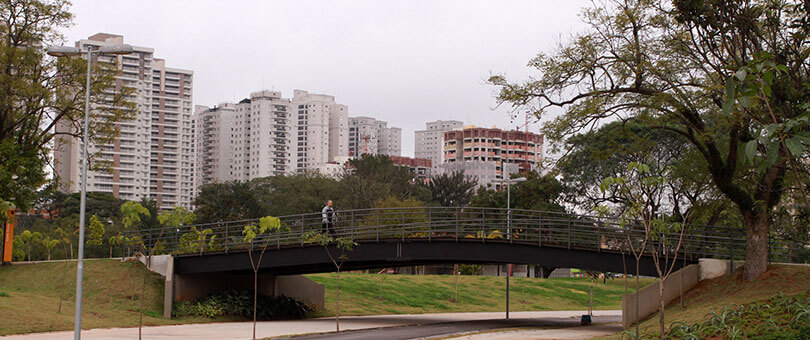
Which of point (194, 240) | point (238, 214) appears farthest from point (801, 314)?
point (238, 214)

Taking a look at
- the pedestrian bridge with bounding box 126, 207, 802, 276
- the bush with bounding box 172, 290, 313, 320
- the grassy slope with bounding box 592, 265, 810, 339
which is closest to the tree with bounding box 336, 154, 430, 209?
the bush with bounding box 172, 290, 313, 320

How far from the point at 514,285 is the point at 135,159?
92824mm

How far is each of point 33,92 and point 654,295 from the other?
25.9 m

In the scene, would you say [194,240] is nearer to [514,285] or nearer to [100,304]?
[100,304]

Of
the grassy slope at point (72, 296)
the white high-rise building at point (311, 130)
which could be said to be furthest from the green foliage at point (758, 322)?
the white high-rise building at point (311, 130)

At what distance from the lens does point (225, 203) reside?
7544 cm

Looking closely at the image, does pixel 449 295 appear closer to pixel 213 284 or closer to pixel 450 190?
pixel 213 284

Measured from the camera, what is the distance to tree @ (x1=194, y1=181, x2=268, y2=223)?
75.3 meters

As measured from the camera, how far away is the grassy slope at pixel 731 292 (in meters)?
19.9

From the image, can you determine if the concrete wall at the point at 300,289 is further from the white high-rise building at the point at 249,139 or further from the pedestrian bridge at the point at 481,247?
the white high-rise building at the point at 249,139

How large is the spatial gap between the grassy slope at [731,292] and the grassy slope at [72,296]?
52.8 ft

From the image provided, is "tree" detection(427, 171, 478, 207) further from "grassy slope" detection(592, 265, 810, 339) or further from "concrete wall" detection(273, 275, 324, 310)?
"grassy slope" detection(592, 265, 810, 339)

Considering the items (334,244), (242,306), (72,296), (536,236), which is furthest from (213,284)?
(536,236)

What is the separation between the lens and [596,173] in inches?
2196
